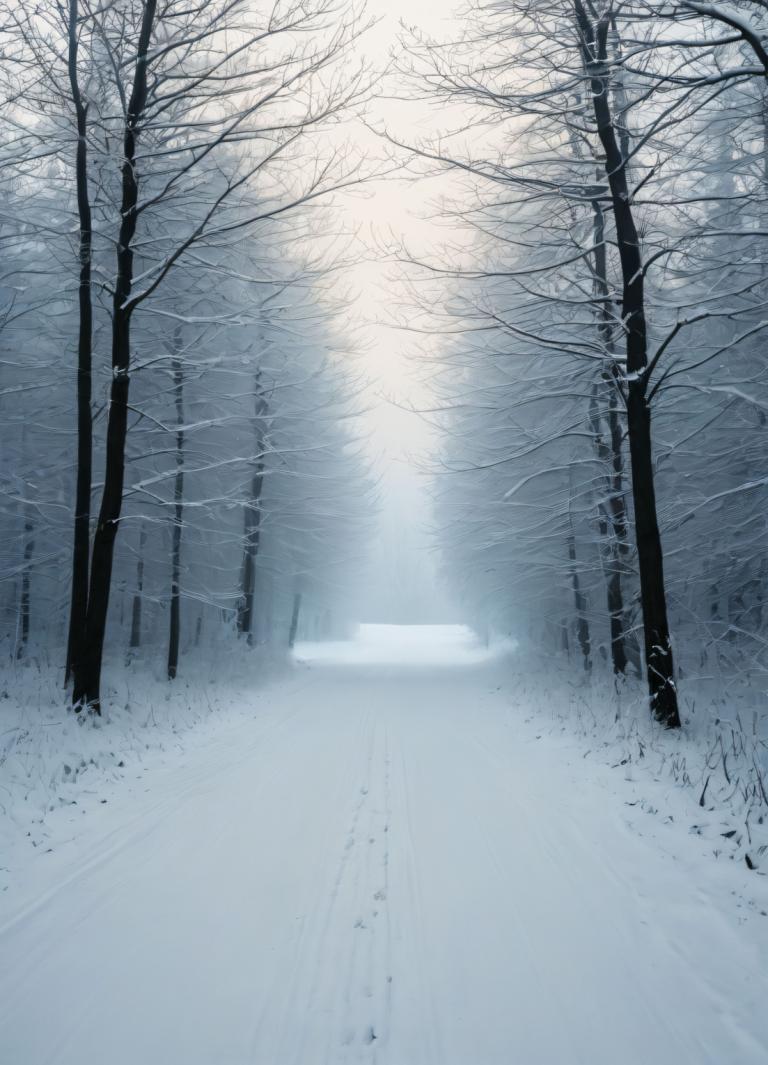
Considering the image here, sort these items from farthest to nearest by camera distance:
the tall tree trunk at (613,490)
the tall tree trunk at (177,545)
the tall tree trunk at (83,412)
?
the tall tree trunk at (177,545) → the tall tree trunk at (613,490) → the tall tree trunk at (83,412)

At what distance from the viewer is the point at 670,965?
2.94 metres

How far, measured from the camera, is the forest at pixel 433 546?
292cm

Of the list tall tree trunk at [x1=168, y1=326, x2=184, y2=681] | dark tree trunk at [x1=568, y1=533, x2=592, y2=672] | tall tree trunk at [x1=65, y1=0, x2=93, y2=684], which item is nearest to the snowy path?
tall tree trunk at [x1=65, y1=0, x2=93, y2=684]

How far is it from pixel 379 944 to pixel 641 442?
6282 millimetres

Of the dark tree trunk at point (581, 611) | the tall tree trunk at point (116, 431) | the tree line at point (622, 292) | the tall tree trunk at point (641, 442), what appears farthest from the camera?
the dark tree trunk at point (581, 611)

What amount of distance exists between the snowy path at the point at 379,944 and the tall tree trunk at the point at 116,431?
3.40m

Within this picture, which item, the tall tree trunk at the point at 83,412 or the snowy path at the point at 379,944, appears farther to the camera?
the tall tree trunk at the point at 83,412

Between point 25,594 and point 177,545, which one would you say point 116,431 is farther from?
point 25,594

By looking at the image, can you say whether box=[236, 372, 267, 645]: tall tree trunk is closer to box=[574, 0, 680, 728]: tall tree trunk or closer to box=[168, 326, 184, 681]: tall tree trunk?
box=[168, 326, 184, 681]: tall tree trunk

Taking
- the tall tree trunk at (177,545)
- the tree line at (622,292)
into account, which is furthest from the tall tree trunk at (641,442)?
the tall tree trunk at (177,545)

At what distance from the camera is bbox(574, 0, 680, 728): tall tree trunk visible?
22.5ft

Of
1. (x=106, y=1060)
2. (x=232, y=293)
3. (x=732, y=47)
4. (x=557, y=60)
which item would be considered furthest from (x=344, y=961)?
(x=232, y=293)

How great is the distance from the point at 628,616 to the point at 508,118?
917 centimetres

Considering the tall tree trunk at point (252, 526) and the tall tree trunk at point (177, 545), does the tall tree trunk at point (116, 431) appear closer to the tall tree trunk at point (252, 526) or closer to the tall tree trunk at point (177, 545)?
the tall tree trunk at point (177, 545)
